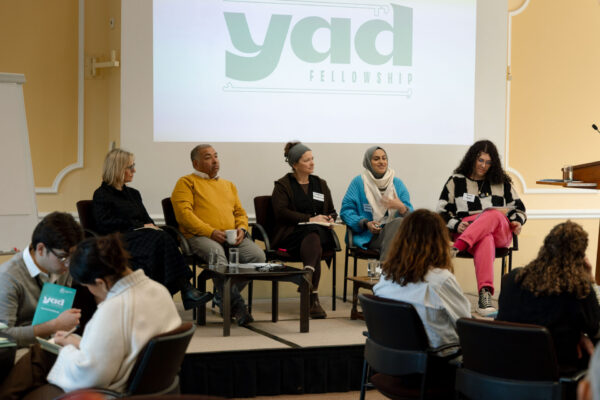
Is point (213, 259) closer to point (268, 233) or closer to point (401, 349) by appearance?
point (268, 233)

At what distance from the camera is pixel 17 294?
259 cm

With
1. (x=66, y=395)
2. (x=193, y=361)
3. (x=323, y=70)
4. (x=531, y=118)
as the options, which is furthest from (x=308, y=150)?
(x=66, y=395)

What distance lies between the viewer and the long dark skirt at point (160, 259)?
4.42 meters

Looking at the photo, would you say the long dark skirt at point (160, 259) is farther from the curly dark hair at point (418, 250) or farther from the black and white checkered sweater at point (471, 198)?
the black and white checkered sweater at point (471, 198)

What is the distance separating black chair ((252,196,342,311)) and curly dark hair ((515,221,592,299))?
2.51 meters

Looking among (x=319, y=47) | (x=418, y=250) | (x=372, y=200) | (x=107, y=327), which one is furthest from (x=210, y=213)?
(x=107, y=327)

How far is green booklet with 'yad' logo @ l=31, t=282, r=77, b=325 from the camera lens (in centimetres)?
242

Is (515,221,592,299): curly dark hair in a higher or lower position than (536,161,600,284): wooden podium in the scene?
lower

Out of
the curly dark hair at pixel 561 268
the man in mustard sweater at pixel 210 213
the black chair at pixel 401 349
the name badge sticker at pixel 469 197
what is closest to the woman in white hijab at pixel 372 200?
the name badge sticker at pixel 469 197

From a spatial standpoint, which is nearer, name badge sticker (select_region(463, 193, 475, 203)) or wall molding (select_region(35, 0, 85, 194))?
name badge sticker (select_region(463, 193, 475, 203))

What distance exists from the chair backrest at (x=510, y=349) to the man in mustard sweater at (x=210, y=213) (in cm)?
239

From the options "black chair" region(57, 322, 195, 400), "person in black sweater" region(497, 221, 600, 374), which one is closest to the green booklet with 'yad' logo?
"black chair" region(57, 322, 195, 400)

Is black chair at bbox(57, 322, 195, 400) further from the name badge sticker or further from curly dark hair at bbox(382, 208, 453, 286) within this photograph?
the name badge sticker

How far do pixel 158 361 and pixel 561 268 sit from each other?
1.41m
